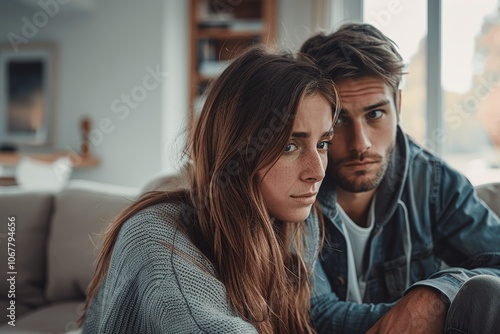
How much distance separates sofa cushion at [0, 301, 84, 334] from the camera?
1602 millimetres

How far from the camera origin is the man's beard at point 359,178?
50.9 inches

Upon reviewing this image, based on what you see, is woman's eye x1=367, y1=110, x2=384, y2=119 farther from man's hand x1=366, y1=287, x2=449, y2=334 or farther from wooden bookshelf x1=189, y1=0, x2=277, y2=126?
wooden bookshelf x1=189, y1=0, x2=277, y2=126

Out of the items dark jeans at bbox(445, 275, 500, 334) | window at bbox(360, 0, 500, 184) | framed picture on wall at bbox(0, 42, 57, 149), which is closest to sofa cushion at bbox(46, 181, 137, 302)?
dark jeans at bbox(445, 275, 500, 334)

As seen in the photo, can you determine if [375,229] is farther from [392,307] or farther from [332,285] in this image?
[392,307]

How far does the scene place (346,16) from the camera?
141 inches

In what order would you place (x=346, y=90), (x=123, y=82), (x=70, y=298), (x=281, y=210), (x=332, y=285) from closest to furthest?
(x=281, y=210) → (x=346, y=90) → (x=332, y=285) → (x=70, y=298) → (x=123, y=82)

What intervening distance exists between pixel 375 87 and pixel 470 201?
42cm

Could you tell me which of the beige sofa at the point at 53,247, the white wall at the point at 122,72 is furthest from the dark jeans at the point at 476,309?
the white wall at the point at 122,72

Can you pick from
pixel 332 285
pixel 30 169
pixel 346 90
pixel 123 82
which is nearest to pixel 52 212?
pixel 332 285

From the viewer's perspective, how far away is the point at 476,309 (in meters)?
0.96

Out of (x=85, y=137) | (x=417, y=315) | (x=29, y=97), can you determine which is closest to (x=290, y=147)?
(x=417, y=315)

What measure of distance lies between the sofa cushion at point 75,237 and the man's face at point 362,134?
31.0 inches

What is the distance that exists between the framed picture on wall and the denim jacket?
4.09m

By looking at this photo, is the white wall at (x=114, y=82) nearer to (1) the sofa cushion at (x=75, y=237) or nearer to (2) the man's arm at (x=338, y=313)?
(1) the sofa cushion at (x=75, y=237)
